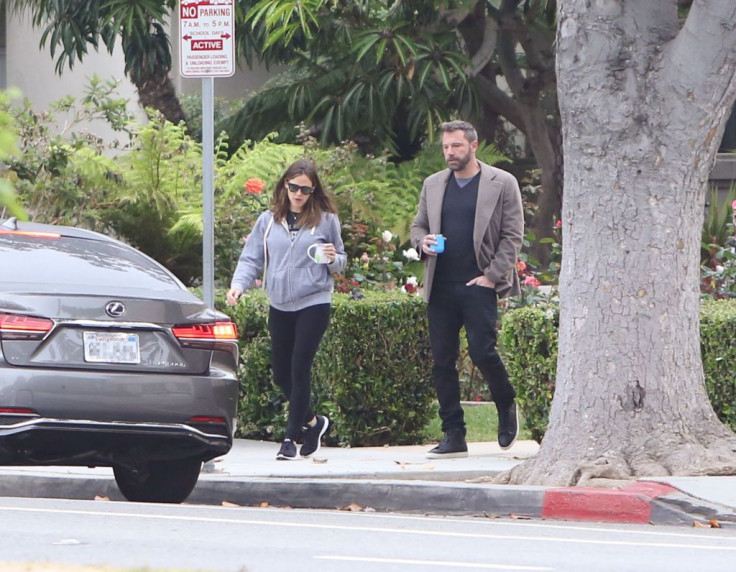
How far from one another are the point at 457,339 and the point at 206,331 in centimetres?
226

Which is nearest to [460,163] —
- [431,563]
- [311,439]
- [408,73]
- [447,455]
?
[447,455]

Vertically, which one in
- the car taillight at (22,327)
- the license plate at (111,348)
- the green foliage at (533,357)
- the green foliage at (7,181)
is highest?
the green foliage at (7,181)

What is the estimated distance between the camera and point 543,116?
758 inches

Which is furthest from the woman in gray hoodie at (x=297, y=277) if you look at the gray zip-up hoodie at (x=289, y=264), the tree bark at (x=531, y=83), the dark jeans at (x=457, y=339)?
the tree bark at (x=531, y=83)

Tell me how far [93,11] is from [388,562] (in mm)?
13120

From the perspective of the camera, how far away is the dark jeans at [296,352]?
9.41 m

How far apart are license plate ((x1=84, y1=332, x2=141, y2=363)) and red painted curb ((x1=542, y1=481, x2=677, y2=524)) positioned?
7.46ft

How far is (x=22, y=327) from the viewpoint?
284 inches

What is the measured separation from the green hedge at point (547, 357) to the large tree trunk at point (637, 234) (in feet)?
3.56

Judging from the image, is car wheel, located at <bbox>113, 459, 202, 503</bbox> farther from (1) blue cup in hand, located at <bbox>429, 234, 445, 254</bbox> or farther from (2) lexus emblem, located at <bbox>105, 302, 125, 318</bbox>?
(1) blue cup in hand, located at <bbox>429, 234, 445, 254</bbox>

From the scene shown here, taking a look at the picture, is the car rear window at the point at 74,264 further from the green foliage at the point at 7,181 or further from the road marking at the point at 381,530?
the green foliage at the point at 7,181

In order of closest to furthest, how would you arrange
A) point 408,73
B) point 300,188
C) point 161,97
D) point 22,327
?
point 22,327
point 300,188
point 408,73
point 161,97

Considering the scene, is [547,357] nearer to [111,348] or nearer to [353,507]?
[353,507]

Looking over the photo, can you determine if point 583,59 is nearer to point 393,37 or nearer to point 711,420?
point 711,420
